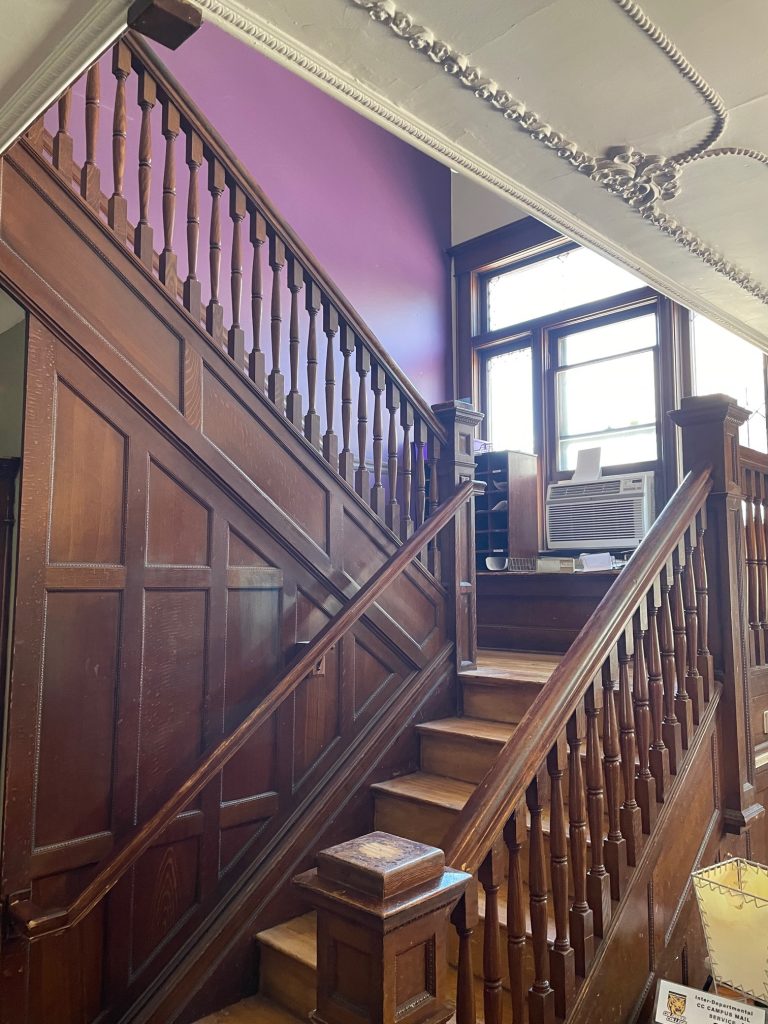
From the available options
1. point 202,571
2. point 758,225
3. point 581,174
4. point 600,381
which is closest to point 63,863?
point 202,571

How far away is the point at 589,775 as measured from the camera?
1.96 metres

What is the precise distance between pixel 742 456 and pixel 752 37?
69.5 inches

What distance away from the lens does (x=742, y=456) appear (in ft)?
9.21

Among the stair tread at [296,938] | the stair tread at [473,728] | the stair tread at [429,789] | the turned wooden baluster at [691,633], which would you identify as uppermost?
the turned wooden baluster at [691,633]

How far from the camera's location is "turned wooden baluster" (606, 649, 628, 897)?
2016mm

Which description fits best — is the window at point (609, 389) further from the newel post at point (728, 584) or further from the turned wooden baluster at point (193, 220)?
the turned wooden baluster at point (193, 220)

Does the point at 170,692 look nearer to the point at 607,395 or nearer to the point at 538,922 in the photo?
the point at 538,922

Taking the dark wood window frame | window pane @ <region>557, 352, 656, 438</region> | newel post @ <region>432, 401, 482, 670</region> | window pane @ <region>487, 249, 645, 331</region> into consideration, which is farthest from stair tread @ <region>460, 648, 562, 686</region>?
window pane @ <region>487, 249, 645, 331</region>

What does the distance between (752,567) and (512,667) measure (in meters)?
1.13

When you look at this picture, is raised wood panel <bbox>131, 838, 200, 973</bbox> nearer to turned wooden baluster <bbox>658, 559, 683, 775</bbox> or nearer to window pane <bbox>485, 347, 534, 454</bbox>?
turned wooden baluster <bbox>658, 559, 683, 775</bbox>

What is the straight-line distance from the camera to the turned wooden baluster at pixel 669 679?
2316mm

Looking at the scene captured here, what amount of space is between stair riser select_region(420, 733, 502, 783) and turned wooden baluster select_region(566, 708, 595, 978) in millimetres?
866

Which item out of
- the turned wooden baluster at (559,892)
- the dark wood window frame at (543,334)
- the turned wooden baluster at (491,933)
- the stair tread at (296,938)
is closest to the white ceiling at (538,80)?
the turned wooden baluster at (559,892)

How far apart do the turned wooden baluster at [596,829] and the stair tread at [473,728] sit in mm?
780
